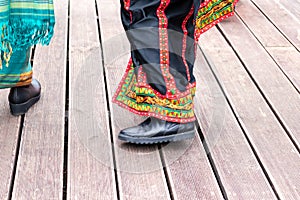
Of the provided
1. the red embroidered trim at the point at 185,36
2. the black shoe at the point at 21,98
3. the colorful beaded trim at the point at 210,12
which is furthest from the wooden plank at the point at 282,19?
the black shoe at the point at 21,98

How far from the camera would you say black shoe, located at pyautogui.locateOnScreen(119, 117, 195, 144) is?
5.31 feet

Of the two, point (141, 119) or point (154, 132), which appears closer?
point (154, 132)

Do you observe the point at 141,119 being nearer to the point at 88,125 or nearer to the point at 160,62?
the point at 88,125

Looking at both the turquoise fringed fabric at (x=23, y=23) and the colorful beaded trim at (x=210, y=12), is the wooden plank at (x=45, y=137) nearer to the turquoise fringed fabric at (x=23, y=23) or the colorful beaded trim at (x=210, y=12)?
the turquoise fringed fabric at (x=23, y=23)

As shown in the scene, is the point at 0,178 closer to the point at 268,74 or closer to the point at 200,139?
the point at 200,139

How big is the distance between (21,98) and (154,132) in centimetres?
46

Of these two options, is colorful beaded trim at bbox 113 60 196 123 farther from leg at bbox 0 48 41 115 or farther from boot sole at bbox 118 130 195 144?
leg at bbox 0 48 41 115

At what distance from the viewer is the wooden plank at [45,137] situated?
4.79 ft

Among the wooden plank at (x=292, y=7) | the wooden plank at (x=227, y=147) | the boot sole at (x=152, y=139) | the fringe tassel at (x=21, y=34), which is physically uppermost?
the fringe tassel at (x=21, y=34)

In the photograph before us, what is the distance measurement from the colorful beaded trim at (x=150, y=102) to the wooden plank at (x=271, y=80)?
39 cm

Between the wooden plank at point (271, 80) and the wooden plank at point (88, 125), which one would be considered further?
the wooden plank at point (271, 80)

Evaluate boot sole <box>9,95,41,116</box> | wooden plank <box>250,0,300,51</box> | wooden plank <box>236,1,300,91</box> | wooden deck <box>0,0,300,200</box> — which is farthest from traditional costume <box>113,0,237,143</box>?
wooden plank <box>250,0,300,51</box>

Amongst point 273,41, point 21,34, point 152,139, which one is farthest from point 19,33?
point 273,41

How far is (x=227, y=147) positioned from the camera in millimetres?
1691
